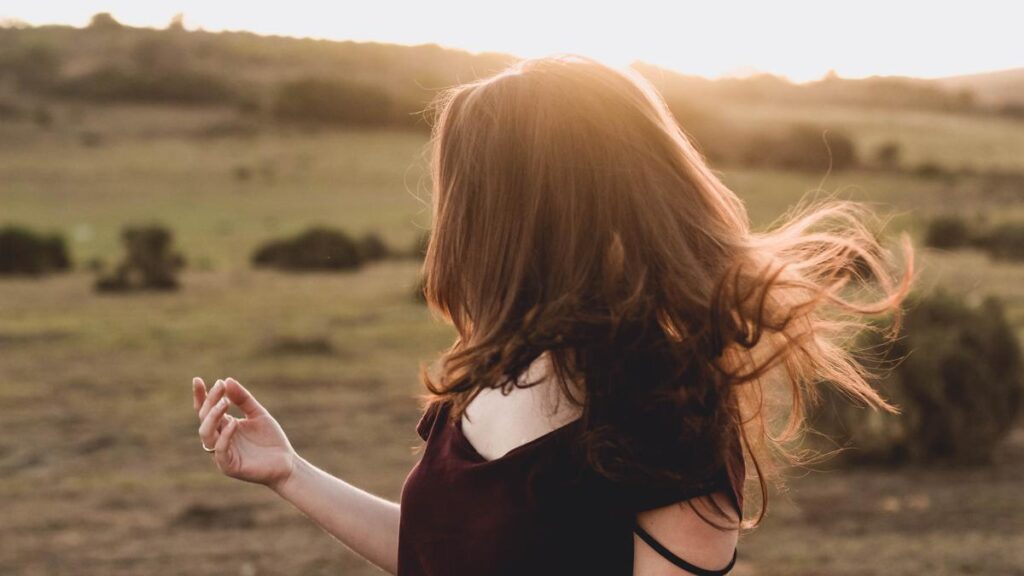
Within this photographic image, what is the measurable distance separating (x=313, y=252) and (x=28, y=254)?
15.8 feet

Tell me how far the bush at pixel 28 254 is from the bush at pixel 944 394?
50.3ft

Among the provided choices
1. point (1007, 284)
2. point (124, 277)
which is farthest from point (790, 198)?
point (124, 277)

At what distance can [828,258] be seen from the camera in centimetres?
182

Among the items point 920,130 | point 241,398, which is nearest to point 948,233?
point 920,130

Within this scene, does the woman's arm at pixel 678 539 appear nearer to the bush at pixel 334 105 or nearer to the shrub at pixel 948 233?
the shrub at pixel 948 233

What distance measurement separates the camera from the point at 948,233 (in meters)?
23.1

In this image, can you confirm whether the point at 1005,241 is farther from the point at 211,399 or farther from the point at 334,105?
the point at 334,105

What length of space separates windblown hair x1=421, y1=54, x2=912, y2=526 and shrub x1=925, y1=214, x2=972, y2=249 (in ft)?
74.7

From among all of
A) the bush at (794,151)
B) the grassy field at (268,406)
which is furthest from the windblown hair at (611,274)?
the bush at (794,151)

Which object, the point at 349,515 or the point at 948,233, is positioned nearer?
the point at 349,515

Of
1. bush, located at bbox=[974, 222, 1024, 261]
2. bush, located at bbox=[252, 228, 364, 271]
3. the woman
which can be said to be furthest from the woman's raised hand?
bush, located at bbox=[974, 222, 1024, 261]

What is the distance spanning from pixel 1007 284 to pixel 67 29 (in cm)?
5148

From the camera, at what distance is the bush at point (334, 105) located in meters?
45.0

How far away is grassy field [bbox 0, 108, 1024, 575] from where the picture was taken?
6.27m
